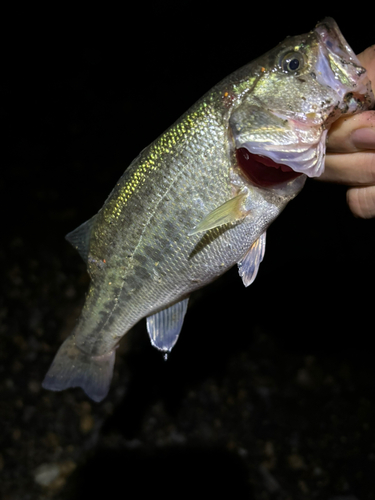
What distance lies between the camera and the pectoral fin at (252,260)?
52.6 inches

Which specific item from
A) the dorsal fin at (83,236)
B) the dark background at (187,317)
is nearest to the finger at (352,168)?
the dorsal fin at (83,236)

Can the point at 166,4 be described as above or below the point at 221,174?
above

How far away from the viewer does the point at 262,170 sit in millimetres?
1229

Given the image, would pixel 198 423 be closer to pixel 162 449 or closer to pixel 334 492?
pixel 162 449

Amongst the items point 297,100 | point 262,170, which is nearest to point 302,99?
point 297,100

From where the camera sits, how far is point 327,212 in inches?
140

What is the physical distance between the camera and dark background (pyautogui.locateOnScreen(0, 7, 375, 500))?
9.25 feet

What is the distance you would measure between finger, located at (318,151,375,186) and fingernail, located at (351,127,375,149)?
101mm

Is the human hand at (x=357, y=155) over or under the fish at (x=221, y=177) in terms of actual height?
under

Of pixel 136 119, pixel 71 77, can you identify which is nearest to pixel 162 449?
pixel 136 119

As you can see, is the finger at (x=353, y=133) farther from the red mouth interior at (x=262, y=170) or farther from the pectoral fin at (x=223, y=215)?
the pectoral fin at (x=223, y=215)

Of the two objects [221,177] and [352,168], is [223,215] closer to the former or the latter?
[221,177]

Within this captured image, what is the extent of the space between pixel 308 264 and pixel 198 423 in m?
1.60

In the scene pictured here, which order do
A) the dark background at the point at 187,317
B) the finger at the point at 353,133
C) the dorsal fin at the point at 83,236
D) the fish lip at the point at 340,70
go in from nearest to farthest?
the fish lip at the point at 340,70
the finger at the point at 353,133
the dorsal fin at the point at 83,236
the dark background at the point at 187,317
